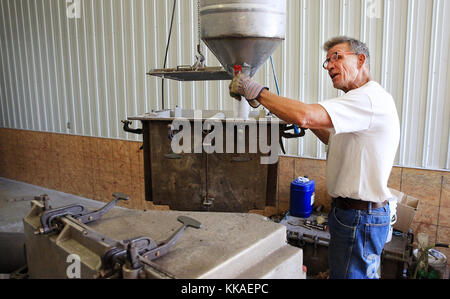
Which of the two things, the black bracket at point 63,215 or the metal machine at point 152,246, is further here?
the black bracket at point 63,215

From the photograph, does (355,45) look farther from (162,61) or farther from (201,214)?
(162,61)

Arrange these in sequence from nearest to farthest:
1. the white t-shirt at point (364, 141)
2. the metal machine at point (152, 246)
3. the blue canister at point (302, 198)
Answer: the metal machine at point (152, 246), the white t-shirt at point (364, 141), the blue canister at point (302, 198)

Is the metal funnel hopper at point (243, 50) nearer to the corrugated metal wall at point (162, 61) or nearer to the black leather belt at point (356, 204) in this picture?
the black leather belt at point (356, 204)

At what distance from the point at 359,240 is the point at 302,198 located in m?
1.28

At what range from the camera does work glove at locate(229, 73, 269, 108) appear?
150 cm

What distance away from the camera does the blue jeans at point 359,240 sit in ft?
5.33

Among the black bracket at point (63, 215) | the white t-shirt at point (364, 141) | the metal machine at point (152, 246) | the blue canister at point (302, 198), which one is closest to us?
the metal machine at point (152, 246)

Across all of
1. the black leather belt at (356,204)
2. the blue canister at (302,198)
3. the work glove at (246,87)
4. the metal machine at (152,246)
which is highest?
the work glove at (246,87)

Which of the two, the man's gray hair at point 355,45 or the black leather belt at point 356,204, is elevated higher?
the man's gray hair at point 355,45

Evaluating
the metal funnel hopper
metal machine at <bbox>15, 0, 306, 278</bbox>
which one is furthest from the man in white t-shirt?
metal machine at <bbox>15, 0, 306, 278</bbox>

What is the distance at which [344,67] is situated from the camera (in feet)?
5.39

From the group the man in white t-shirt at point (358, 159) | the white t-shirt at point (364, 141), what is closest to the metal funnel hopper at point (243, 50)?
the man in white t-shirt at point (358, 159)
